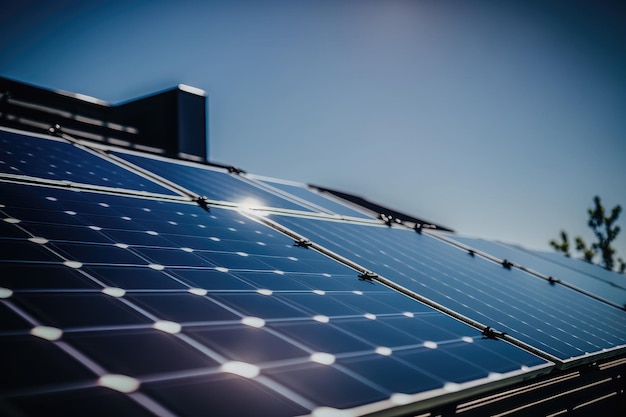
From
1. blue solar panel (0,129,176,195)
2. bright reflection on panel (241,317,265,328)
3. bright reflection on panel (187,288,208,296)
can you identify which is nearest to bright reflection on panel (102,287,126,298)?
bright reflection on panel (187,288,208,296)

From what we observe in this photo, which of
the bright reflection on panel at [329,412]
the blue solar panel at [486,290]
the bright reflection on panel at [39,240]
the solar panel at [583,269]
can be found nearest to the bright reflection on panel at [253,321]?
the bright reflection on panel at [329,412]

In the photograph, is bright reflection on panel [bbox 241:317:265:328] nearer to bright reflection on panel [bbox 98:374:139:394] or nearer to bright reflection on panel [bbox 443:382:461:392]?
bright reflection on panel [bbox 98:374:139:394]

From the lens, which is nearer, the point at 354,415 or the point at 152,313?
the point at 354,415

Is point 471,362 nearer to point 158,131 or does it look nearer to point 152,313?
point 152,313

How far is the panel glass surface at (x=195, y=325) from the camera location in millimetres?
2091

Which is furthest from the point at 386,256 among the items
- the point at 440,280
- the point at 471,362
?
the point at 471,362

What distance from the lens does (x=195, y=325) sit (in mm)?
2863

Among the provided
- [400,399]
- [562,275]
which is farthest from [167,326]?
[562,275]

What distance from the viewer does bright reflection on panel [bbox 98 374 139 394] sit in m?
1.96

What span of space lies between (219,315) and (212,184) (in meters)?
6.72

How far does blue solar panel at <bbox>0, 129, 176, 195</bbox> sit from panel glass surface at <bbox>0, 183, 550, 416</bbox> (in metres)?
0.88

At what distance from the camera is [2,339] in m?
2.02

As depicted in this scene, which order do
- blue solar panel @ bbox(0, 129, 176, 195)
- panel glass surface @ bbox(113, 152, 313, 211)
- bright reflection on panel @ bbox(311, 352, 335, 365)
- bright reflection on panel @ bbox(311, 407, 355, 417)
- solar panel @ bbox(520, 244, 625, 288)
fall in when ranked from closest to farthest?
bright reflection on panel @ bbox(311, 407, 355, 417) < bright reflection on panel @ bbox(311, 352, 335, 365) < blue solar panel @ bbox(0, 129, 176, 195) < panel glass surface @ bbox(113, 152, 313, 211) < solar panel @ bbox(520, 244, 625, 288)

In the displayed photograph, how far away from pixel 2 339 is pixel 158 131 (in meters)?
17.7
